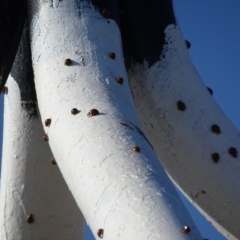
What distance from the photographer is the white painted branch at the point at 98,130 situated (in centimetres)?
227

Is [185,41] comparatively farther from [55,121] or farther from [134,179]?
[134,179]

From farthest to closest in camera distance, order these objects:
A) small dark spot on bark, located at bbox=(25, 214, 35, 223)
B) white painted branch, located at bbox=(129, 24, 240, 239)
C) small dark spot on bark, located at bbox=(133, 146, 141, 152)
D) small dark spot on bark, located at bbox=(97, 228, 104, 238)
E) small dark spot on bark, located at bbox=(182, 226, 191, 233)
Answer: small dark spot on bark, located at bbox=(25, 214, 35, 223) → white painted branch, located at bbox=(129, 24, 240, 239) → small dark spot on bark, located at bbox=(133, 146, 141, 152) → small dark spot on bark, located at bbox=(97, 228, 104, 238) → small dark spot on bark, located at bbox=(182, 226, 191, 233)

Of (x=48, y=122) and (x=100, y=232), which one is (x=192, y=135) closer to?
(x=48, y=122)

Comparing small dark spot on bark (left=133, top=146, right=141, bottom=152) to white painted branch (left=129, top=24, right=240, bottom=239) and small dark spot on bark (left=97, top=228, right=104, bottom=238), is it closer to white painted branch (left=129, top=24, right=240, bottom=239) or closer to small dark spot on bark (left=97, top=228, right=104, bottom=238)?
small dark spot on bark (left=97, top=228, right=104, bottom=238)

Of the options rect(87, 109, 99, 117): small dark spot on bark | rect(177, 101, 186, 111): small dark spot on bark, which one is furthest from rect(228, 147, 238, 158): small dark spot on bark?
rect(87, 109, 99, 117): small dark spot on bark

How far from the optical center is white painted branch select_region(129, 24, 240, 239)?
2943 millimetres

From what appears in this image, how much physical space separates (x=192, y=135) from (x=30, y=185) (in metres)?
0.56

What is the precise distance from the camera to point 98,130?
2549 mm

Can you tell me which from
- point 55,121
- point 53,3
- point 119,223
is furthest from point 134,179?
point 53,3

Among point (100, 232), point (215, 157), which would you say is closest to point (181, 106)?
point (215, 157)

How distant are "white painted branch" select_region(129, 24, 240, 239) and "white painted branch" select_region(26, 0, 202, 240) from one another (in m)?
0.20

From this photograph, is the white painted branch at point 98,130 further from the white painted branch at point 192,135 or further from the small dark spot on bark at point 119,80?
the white painted branch at point 192,135

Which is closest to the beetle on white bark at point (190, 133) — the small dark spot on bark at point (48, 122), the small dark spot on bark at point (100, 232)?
the small dark spot on bark at point (48, 122)

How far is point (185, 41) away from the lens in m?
3.22
